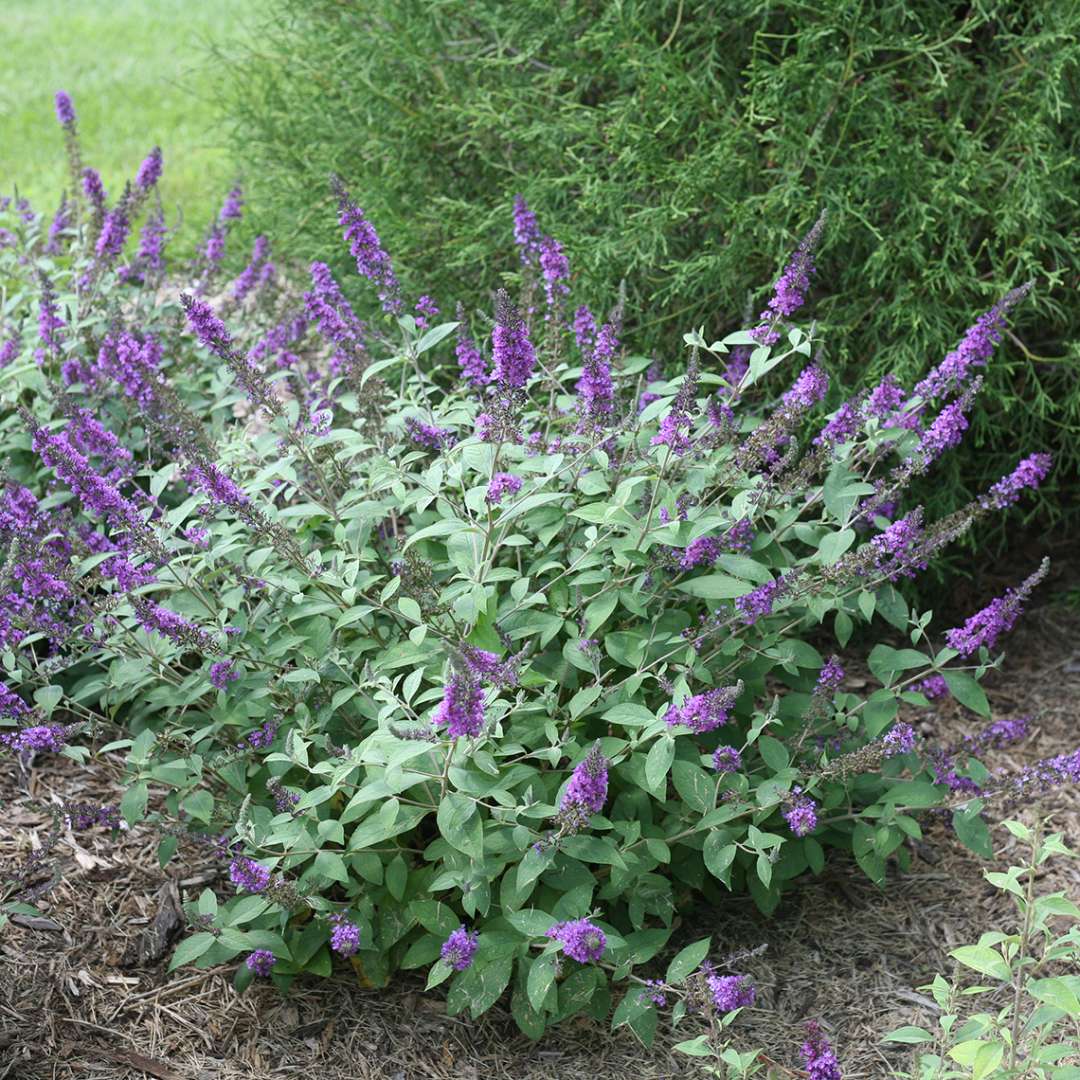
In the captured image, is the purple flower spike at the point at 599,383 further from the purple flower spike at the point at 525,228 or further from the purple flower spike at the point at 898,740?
the purple flower spike at the point at 898,740

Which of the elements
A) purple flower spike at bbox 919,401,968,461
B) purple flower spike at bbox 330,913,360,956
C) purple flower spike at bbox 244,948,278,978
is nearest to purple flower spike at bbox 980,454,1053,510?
purple flower spike at bbox 919,401,968,461

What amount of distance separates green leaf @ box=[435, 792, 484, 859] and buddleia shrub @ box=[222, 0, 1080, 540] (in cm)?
204

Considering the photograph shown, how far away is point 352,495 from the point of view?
10.4 ft

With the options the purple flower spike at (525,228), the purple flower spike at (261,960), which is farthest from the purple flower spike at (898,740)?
the purple flower spike at (525,228)

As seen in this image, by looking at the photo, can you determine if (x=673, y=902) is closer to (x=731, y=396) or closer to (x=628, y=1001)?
(x=628, y=1001)

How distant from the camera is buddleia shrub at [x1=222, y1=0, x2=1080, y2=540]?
4.07 meters

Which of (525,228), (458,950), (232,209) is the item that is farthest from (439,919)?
(232,209)

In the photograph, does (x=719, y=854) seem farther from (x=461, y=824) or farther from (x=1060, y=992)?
(x=1060, y=992)

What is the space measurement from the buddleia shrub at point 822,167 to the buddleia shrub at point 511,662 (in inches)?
34.6

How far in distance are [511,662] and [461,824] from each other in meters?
0.37

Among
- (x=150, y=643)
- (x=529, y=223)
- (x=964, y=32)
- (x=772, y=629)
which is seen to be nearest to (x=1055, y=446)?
(x=964, y=32)

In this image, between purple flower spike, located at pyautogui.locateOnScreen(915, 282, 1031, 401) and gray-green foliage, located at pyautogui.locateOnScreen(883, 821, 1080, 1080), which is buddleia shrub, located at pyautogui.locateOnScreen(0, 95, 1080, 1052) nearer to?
purple flower spike, located at pyautogui.locateOnScreen(915, 282, 1031, 401)

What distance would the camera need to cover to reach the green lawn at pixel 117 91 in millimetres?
8891

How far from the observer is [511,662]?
2.65 metres
